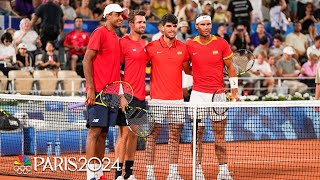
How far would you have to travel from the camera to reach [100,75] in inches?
469

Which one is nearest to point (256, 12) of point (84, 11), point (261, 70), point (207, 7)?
point (207, 7)

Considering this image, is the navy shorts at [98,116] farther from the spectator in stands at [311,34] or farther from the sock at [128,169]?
the spectator in stands at [311,34]

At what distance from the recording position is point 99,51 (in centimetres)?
1192

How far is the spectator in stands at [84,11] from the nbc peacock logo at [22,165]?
8.45m

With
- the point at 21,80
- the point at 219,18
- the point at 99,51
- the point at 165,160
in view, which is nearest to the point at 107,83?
the point at 99,51

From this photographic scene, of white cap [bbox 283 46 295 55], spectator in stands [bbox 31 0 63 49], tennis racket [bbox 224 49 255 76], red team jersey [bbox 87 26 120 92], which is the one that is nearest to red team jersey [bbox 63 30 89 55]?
spectator in stands [bbox 31 0 63 49]

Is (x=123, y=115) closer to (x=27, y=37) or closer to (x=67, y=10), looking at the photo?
(x=27, y=37)

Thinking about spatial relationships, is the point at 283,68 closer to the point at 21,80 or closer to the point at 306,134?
the point at 306,134

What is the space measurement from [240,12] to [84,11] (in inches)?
171

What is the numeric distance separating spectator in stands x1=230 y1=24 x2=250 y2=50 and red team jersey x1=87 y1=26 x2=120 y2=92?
11331 mm

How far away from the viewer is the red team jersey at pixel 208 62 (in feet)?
42.3

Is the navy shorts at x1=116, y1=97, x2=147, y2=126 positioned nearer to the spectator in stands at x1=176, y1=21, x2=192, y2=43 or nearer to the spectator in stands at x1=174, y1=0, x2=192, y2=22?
the spectator in stands at x1=176, y1=21, x2=192, y2=43

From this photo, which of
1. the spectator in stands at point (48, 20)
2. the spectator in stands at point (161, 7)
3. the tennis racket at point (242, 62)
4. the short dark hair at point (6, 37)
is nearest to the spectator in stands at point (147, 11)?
the spectator in stands at point (161, 7)

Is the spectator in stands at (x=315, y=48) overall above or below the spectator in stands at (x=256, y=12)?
below
